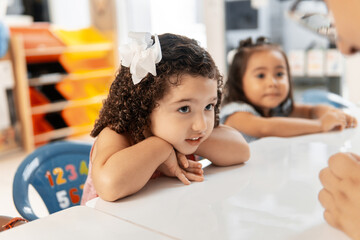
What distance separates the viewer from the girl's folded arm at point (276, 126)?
1.28 metres

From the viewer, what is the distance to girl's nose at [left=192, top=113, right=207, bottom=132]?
0.82 m

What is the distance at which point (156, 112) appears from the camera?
85cm

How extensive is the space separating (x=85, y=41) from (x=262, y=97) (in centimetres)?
297

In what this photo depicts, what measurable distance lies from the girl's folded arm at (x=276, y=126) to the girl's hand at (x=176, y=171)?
0.52 metres

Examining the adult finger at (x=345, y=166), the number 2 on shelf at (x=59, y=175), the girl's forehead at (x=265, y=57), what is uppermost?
the girl's forehead at (x=265, y=57)

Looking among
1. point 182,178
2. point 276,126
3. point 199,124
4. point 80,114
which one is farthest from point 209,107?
point 80,114

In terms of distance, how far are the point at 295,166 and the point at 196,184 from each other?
25 centimetres

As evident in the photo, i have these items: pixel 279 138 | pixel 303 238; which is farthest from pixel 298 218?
pixel 279 138

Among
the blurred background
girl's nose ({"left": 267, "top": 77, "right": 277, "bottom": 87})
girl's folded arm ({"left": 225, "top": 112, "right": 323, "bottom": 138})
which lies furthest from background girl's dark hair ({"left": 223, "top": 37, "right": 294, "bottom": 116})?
the blurred background

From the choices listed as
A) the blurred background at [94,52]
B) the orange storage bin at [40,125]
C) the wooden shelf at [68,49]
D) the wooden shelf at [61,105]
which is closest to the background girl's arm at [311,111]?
the blurred background at [94,52]

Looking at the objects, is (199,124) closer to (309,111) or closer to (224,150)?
(224,150)

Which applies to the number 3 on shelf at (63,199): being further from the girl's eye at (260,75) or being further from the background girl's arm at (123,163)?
the girl's eye at (260,75)

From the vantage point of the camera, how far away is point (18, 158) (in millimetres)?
3367

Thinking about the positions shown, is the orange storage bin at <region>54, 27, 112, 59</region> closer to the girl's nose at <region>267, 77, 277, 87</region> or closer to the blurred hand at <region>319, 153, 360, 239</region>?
the girl's nose at <region>267, 77, 277, 87</region>
